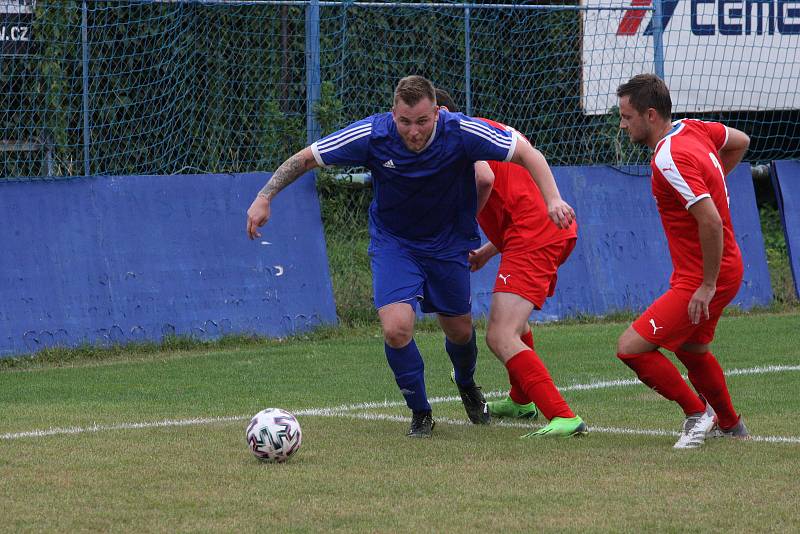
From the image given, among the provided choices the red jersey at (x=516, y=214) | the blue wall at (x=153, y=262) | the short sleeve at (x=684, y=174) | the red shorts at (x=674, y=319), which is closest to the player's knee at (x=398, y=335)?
the red jersey at (x=516, y=214)

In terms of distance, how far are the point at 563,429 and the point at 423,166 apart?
4.97ft

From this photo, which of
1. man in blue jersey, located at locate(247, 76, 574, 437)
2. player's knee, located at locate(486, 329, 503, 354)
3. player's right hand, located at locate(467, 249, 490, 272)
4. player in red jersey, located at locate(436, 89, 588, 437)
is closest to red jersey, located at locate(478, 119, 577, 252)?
player in red jersey, located at locate(436, 89, 588, 437)

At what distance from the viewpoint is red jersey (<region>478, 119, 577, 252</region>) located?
786 cm

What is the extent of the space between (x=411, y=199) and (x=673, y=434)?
1817 mm

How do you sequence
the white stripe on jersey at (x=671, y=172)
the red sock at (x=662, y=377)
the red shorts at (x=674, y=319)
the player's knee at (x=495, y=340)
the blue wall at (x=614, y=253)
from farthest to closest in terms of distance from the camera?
the blue wall at (x=614, y=253)
the player's knee at (x=495, y=340)
the red sock at (x=662, y=377)
the red shorts at (x=674, y=319)
the white stripe on jersey at (x=671, y=172)

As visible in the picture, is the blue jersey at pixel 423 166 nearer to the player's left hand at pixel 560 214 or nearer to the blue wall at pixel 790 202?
the player's left hand at pixel 560 214

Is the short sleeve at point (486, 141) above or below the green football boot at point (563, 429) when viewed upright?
above

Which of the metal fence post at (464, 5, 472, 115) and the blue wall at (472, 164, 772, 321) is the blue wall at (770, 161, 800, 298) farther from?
the metal fence post at (464, 5, 472, 115)

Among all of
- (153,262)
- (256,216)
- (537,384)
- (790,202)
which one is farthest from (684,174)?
(790,202)

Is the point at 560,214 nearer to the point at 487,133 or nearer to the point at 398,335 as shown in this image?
the point at 487,133

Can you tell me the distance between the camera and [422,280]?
293 inches

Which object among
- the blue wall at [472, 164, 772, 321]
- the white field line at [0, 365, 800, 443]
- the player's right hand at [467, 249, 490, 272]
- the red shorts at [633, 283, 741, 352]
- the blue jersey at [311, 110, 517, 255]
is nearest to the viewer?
the red shorts at [633, 283, 741, 352]

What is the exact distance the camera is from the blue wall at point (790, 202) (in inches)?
554

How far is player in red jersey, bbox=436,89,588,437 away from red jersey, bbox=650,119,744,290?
23.5 inches
